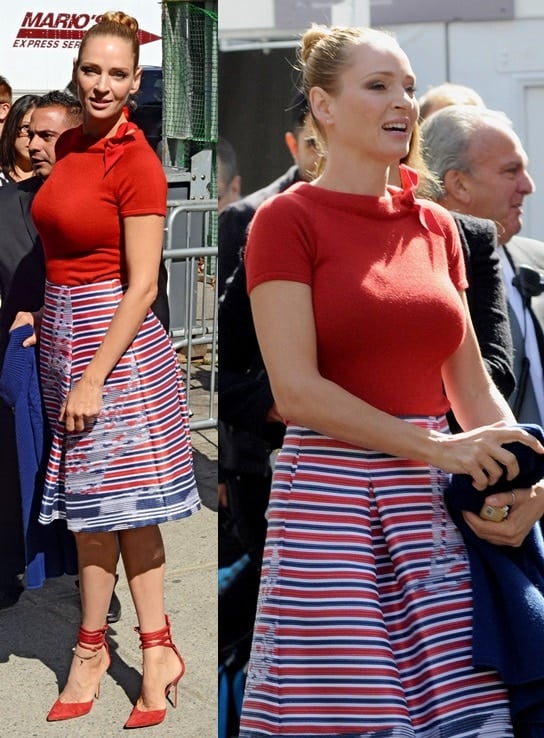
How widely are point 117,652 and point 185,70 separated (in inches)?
125

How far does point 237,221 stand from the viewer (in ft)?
7.94

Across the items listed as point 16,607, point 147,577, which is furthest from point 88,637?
point 16,607

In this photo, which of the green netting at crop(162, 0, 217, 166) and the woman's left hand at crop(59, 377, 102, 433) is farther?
the green netting at crop(162, 0, 217, 166)

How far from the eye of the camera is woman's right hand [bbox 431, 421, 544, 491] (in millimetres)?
2221

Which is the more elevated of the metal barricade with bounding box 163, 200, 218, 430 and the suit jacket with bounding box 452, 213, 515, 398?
the suit jacket with bounding box 452, 213, 515, 398

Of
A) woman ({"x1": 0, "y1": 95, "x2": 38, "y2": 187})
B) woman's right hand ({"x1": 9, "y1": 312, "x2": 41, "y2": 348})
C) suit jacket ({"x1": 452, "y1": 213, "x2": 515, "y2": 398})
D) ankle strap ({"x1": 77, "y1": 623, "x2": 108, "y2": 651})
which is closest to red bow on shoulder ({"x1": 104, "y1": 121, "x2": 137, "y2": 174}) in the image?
woman's right hand ({"x1": 9, "y1": 312, "x2": 41, "y2": 348})

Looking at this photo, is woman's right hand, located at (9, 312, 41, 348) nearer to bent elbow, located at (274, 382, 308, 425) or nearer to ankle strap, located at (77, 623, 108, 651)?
ankle strap, located at (77, 623, 108, 651)

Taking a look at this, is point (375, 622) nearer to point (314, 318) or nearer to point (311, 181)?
point (314, 318)

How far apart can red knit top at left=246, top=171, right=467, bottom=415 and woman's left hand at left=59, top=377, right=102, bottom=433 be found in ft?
4.51

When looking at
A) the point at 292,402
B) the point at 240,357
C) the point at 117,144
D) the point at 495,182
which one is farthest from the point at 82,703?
the point at 495,182

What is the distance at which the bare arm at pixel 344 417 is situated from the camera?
222cm

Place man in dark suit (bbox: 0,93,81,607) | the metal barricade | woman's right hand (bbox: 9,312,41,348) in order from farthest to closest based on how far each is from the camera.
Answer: the metal barricade < man in dark suit (bbox: 0,93,81,607) < woman's right hand (bbox: 9,312,41,348)

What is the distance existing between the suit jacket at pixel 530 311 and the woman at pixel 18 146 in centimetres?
272

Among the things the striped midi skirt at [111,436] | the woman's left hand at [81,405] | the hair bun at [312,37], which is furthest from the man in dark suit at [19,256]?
the hair bun at [312,37]
